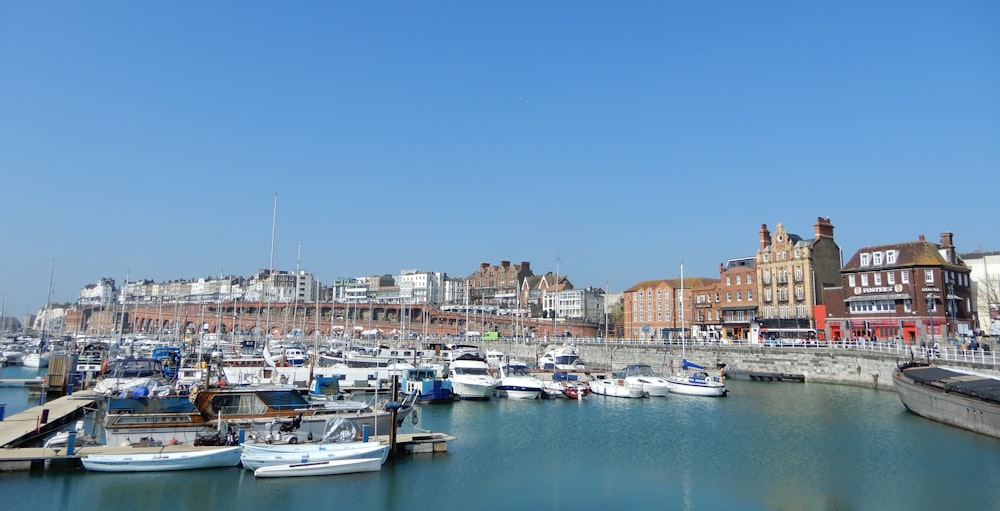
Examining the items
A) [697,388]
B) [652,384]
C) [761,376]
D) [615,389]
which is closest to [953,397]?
[697,388]

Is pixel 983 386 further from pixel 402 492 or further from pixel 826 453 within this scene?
pixel 402 492

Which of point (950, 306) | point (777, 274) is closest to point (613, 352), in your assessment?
point (777, 274)

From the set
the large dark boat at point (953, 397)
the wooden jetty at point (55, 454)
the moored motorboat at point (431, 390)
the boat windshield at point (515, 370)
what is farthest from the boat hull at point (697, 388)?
the wooden jetty at point (55, 454)

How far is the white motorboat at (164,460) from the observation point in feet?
82.3

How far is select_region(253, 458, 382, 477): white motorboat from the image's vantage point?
2530cm

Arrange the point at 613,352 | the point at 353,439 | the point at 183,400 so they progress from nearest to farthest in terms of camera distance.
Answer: the point at 353,439
the point at 183,400
the point at 613,352

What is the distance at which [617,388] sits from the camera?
176 feet

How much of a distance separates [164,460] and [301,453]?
525 cm

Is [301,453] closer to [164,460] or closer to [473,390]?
[164,460]

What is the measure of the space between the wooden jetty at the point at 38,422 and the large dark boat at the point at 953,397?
4531cm

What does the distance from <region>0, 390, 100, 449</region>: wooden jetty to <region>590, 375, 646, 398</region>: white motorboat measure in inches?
1431

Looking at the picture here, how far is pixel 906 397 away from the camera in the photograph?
1665 inches

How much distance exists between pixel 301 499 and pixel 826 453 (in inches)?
944

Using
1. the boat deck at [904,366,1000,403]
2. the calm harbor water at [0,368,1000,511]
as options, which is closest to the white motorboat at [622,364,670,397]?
the calm harbor water at [0,368,1000,511]
